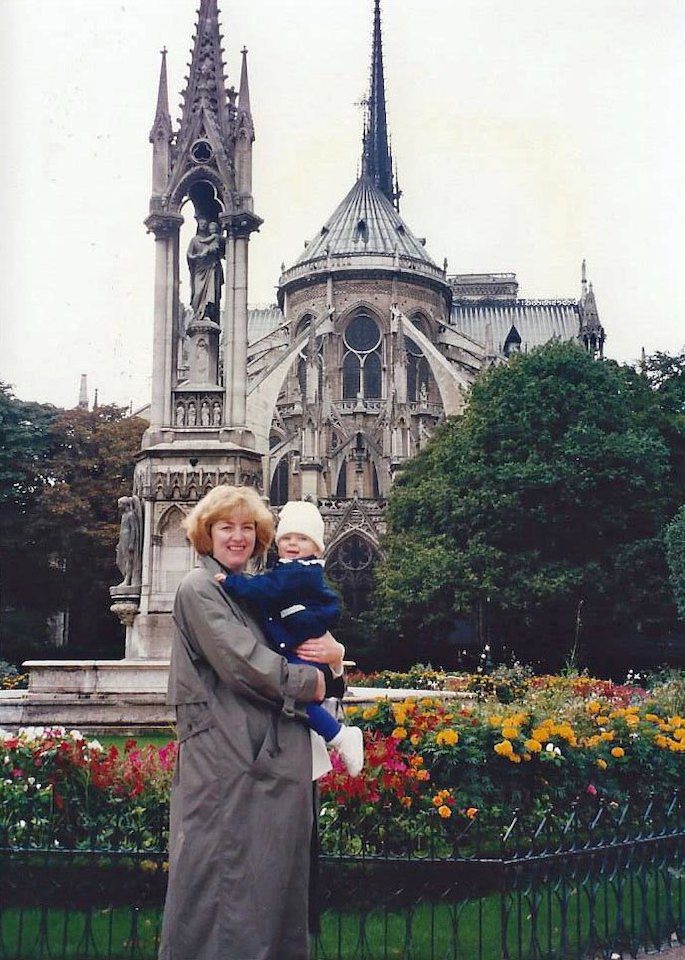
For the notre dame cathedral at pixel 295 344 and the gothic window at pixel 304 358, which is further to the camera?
the gothic window at pixel 304 358

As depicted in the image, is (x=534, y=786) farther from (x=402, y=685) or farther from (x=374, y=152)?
(x=374, y=152)

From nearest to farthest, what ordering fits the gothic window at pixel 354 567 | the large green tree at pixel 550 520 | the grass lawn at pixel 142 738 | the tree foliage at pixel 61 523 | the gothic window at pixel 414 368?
the grass lawn at pixel 142 738 → the large green tree at pixel 550 520 → the tree foliage at pixel 61 523 → the gothic window at pixel 354 567 → the gothic window at pixel 414 368

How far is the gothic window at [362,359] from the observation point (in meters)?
64.6

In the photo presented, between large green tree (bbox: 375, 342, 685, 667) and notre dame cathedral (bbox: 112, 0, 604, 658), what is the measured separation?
10.4m

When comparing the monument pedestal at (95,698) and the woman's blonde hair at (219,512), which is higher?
the woman's blonde hair at (219,512)

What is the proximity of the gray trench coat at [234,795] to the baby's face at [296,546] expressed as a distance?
1.30 feet

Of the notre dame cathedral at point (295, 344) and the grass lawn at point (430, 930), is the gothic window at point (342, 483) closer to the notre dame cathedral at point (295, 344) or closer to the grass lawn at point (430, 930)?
the notre dame cathedral at point (295, 344)

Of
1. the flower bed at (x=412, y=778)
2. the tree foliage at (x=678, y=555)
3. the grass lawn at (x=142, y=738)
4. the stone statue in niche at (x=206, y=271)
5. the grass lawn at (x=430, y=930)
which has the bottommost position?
the grass lawn at (x=430, y=930)

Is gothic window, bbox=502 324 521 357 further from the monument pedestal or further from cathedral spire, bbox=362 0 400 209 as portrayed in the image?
the monument pedestal

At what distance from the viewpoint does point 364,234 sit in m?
68.6

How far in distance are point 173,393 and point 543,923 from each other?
28.9ft

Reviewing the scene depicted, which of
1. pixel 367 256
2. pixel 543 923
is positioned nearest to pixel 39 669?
pixel 543 923

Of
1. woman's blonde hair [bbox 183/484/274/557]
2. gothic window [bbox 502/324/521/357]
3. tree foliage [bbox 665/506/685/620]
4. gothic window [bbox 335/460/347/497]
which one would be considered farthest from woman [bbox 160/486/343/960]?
gothic window [bbox 502/324/521/357]

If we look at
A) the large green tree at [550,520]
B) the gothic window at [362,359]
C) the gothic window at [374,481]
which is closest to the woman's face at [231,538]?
the large green tree at [550,520]
